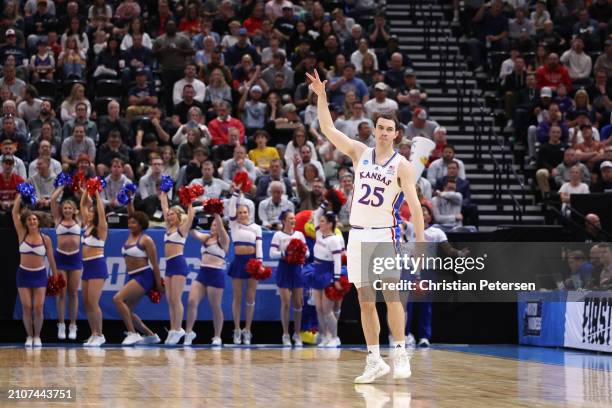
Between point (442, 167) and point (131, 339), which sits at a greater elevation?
point (442, 167)

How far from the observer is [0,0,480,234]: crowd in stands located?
17.9 meters

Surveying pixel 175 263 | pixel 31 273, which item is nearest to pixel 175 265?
pixel 175 263

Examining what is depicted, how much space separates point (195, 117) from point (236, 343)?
457cm

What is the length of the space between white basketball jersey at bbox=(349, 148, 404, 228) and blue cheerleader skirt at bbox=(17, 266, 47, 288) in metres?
7.33

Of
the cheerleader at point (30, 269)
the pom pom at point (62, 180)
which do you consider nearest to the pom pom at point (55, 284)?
the cheerleader at point (30, 269)

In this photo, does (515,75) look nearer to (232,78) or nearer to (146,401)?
(232,78)

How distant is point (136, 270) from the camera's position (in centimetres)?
1625

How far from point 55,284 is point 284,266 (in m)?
3.46

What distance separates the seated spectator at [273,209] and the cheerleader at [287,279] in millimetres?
711

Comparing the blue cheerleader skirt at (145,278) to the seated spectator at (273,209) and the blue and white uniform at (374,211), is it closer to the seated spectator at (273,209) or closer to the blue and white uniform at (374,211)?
the seated spectator at (273,209)

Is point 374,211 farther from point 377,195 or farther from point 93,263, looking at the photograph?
point 93,263

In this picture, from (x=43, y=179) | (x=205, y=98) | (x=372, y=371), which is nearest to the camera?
(x=372, y=371)

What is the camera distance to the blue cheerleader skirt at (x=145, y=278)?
16.2 meters

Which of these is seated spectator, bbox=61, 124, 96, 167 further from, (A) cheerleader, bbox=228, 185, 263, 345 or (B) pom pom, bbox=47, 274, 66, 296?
(A) cheerleader, bbox=228, 185, 263, 345
